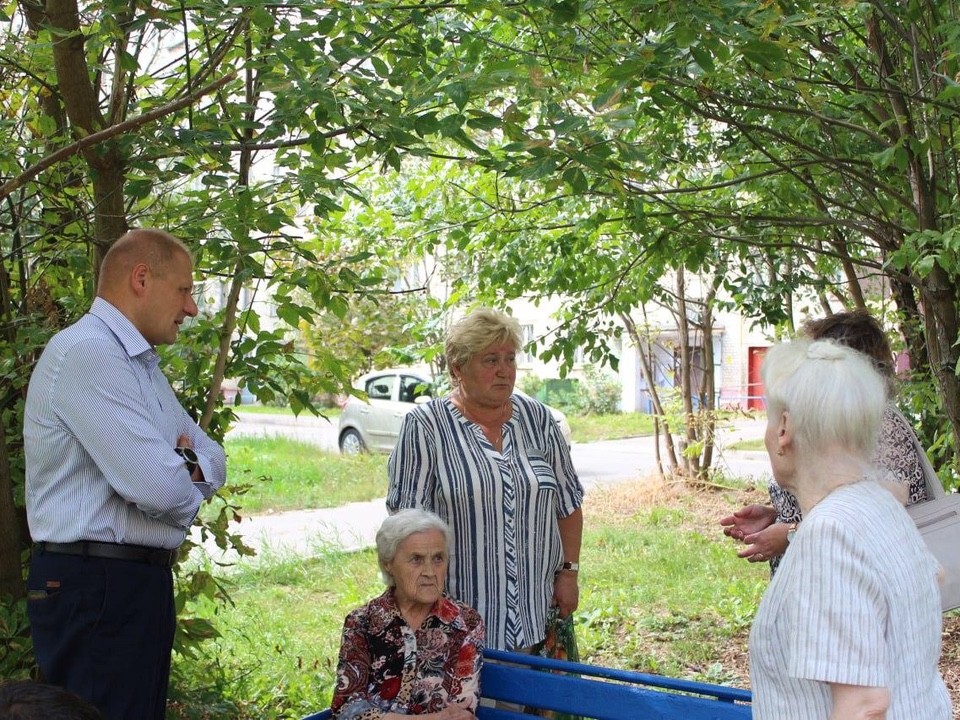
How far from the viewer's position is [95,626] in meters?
2.71

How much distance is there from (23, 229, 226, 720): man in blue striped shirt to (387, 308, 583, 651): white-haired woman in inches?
38.9

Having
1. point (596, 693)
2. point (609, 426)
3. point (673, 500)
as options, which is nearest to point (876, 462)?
point (596, 693)

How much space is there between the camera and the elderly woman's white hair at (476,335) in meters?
3.71

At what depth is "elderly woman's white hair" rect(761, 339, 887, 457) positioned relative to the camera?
5.95 ft

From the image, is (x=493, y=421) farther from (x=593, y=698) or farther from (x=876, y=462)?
(x=876, y=462)

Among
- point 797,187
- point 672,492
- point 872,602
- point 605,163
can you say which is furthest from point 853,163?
point 672,492

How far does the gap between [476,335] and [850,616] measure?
218cm

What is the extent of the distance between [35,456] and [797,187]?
15.5 feet

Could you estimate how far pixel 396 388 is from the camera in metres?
17.9

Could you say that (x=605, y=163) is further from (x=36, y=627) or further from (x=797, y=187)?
(x=797, y=187)

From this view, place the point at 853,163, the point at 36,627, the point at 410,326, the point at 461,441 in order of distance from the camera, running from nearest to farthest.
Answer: the point at 36,627, the point at 461,441, the point at 853,163, the point at 410,326

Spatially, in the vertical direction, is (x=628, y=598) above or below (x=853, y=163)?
below

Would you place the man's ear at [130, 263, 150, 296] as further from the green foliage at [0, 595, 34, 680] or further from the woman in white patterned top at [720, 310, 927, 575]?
the woman in white patterned top at [720, 310, 927, 575]

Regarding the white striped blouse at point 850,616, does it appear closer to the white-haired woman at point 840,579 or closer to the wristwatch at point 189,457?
the white-haired woman at point 840,579
